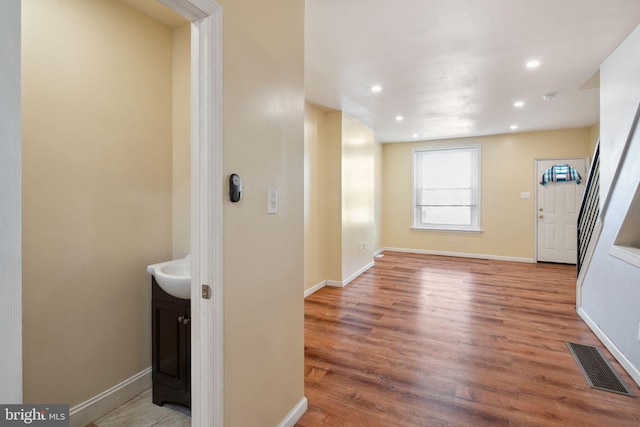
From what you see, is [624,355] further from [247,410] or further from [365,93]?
[365,93]

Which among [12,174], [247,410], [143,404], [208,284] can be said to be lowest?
[143,404]

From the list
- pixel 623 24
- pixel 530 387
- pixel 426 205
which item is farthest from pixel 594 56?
pixel 426 205

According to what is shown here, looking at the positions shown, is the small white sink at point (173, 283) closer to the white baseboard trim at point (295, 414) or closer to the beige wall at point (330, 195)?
the white baseboard trim at point (295, 414)

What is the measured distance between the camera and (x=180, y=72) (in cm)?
230

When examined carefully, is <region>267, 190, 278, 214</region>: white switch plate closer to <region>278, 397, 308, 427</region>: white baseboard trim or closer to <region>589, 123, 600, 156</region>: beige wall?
<region>278, 397, 308, 427</region>: white baseboard trim

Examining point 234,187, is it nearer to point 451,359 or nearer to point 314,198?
point 451,359

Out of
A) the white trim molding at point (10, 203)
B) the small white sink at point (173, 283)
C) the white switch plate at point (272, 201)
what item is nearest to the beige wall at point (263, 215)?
the white switch plate at point (272, 201)

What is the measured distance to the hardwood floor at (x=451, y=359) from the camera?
1926 millimetres

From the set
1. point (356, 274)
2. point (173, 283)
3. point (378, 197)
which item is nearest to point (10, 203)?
point (173, 283)

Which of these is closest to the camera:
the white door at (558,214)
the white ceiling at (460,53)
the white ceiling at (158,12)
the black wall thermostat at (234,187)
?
the black wall thermostat at (234,187)

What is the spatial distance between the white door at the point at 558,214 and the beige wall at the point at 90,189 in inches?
259

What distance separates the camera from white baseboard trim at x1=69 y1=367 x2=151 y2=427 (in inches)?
71.2

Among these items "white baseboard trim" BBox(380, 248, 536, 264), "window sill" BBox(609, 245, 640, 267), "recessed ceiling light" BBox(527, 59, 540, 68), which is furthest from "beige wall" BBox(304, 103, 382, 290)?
"window sill" BBox(609, 245, 640, 267)

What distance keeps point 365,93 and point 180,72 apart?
87.2 inches
